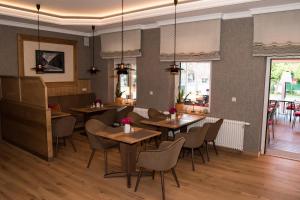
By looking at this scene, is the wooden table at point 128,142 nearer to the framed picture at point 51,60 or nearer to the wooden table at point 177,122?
the wooden table at point 177,122

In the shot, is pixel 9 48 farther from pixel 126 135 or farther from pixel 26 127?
pixel 126 135

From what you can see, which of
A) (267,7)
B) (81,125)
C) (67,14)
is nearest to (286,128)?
(267,7)

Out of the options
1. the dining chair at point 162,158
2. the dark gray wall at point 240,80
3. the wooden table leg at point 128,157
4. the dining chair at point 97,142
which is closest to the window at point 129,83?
the dark gray wall at point 240,80

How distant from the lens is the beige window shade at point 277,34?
462 cm

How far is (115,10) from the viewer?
619 cm

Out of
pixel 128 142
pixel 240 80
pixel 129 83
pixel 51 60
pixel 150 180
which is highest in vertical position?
pixel 51 60

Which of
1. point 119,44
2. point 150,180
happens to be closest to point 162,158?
point 150,180

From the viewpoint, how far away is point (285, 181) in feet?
13.9

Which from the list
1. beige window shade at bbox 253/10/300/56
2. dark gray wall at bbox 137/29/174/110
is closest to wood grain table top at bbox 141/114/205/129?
dark gray wall at bbox 137/29/174/110

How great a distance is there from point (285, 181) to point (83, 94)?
613 cm

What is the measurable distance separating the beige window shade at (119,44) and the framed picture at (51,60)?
1.29 m

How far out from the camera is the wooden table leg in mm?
3946

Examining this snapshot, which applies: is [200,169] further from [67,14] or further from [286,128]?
[67,14]

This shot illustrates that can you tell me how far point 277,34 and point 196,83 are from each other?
7.61 feet
